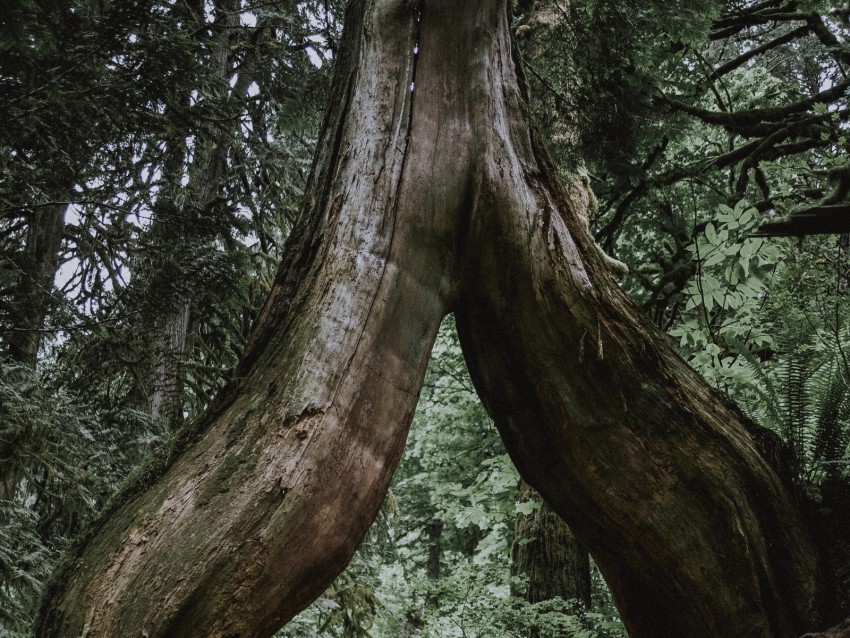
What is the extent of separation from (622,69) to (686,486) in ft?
10.6

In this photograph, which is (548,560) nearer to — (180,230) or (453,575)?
(453,575)

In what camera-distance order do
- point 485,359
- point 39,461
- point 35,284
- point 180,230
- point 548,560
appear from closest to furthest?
→ point 485,359 → point 39,461 → point 35,284 → point 180,230 → point 548,560

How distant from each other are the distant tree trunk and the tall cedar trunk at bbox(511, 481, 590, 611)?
4.26m

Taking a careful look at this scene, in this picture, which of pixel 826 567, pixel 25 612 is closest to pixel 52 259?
pixel 25 612

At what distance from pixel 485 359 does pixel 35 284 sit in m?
4.02

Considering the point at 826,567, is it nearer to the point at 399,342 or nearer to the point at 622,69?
the point at 399,342

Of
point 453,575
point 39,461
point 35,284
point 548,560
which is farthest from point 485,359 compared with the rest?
point 35,284

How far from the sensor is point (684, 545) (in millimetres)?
2285

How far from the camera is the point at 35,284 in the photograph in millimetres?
4734

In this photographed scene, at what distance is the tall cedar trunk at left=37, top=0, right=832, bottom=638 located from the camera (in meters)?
1.77

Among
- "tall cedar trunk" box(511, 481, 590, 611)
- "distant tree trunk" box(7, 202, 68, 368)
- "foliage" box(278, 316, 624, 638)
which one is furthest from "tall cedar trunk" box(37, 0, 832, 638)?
"tall cedar trunk" box(511, 481, 590, 611)

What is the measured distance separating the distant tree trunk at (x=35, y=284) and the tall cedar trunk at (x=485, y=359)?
248cm

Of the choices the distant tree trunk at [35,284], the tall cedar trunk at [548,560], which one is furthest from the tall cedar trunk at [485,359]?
the tall cedar trunk at [548,560]

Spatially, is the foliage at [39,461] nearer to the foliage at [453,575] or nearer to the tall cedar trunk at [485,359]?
the foliage at [453,575]
